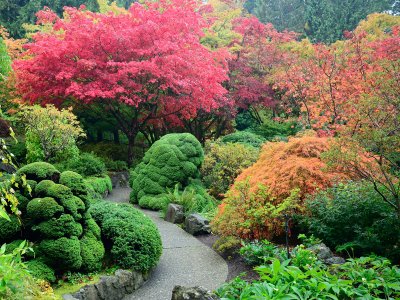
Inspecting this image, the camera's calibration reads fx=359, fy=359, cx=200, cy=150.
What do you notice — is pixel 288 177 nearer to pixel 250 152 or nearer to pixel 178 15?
pixel 250 152

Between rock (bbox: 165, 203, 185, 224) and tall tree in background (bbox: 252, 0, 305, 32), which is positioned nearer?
rock (bbox: 165, 203, 185, 224)

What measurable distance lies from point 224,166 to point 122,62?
4786 mm

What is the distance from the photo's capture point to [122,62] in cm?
1184

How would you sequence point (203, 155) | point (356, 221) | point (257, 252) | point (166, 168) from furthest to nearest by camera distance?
point (203, 155) → point (166, 168) → point (257, 252) → point (356, 221)

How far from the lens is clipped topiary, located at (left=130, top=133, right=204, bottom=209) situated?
1080 cm

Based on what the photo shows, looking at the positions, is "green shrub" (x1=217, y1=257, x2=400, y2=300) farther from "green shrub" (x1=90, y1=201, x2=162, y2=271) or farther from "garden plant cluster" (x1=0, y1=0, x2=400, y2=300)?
"green shrub" (x1=90, y1=201, x2=162, y2=271)

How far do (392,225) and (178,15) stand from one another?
34.6ft

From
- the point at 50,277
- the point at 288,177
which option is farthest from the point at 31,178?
the point at 288,177

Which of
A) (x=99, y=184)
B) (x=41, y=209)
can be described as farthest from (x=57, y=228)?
(x=99, y=184)

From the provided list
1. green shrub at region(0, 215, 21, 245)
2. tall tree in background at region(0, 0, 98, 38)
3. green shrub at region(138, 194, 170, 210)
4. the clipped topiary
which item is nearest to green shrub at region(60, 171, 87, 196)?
green shrub at region(0, 215, 21, 245)

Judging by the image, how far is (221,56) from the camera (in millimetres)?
15266

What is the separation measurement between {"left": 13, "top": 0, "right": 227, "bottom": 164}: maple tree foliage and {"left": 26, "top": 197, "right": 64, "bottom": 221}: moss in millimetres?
6799

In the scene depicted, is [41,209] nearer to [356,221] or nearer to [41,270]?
[41,270]

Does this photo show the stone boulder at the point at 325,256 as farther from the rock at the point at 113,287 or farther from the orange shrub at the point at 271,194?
the rock at the point at 113,287
